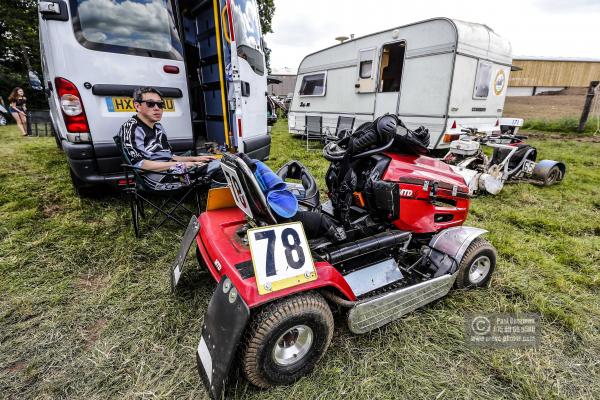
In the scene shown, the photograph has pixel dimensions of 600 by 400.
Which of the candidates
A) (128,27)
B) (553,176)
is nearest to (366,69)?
(553,176)

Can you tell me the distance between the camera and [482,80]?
627 centimetres

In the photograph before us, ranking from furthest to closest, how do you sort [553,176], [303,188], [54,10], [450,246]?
[553,176]
[54,10]
[303,188]
[450,246]

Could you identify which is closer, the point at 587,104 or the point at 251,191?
the point at 251,191

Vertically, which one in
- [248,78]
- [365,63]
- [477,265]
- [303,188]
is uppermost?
[365,63]

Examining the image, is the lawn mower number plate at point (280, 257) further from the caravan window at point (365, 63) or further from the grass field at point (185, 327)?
the caravan window at point (365, 63)

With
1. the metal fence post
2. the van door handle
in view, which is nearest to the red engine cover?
the van door handle

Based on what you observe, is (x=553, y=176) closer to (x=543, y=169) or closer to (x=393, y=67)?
(x=543, y=169)

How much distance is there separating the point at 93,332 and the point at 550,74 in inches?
1098

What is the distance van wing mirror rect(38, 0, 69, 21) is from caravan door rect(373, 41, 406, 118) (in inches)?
240

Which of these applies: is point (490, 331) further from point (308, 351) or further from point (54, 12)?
point (54, 12)

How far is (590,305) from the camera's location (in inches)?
89.3

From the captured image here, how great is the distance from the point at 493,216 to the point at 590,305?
70.0 inches

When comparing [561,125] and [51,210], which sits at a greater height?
[561,125]

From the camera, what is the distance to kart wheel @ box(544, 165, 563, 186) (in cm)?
513
